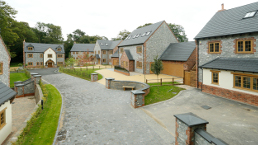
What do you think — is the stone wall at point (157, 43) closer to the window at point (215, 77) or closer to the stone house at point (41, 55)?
the window at point (215, 77)

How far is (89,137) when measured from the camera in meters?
7.43

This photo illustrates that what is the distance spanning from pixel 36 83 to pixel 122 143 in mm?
19476

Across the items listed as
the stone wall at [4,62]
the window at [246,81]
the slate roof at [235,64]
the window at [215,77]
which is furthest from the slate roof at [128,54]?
the window at [246,81]

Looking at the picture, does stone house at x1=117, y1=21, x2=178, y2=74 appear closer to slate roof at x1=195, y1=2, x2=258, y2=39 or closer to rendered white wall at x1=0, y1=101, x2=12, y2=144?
slate roof at x1=195, y1=2, x2=258, y2=39

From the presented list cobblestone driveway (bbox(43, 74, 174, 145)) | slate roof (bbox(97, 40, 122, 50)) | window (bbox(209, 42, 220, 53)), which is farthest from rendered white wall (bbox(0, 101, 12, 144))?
slate roof (bbox(97, 40, 122, 50))

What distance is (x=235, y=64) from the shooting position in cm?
1272

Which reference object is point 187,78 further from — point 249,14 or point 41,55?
point 41,55

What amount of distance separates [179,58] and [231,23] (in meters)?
10.2

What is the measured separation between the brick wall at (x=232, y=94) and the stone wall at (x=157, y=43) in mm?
14212

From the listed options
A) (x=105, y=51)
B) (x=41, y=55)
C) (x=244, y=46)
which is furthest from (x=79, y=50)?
(x=244, y=46)

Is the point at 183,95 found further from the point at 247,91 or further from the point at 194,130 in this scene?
the point at 194,130

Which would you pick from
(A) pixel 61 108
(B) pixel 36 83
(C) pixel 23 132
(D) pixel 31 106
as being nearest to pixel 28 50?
(B) pixel 36 83

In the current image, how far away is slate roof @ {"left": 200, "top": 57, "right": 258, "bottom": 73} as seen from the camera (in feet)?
37.7

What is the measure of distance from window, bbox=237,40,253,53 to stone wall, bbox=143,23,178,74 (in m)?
16.2
